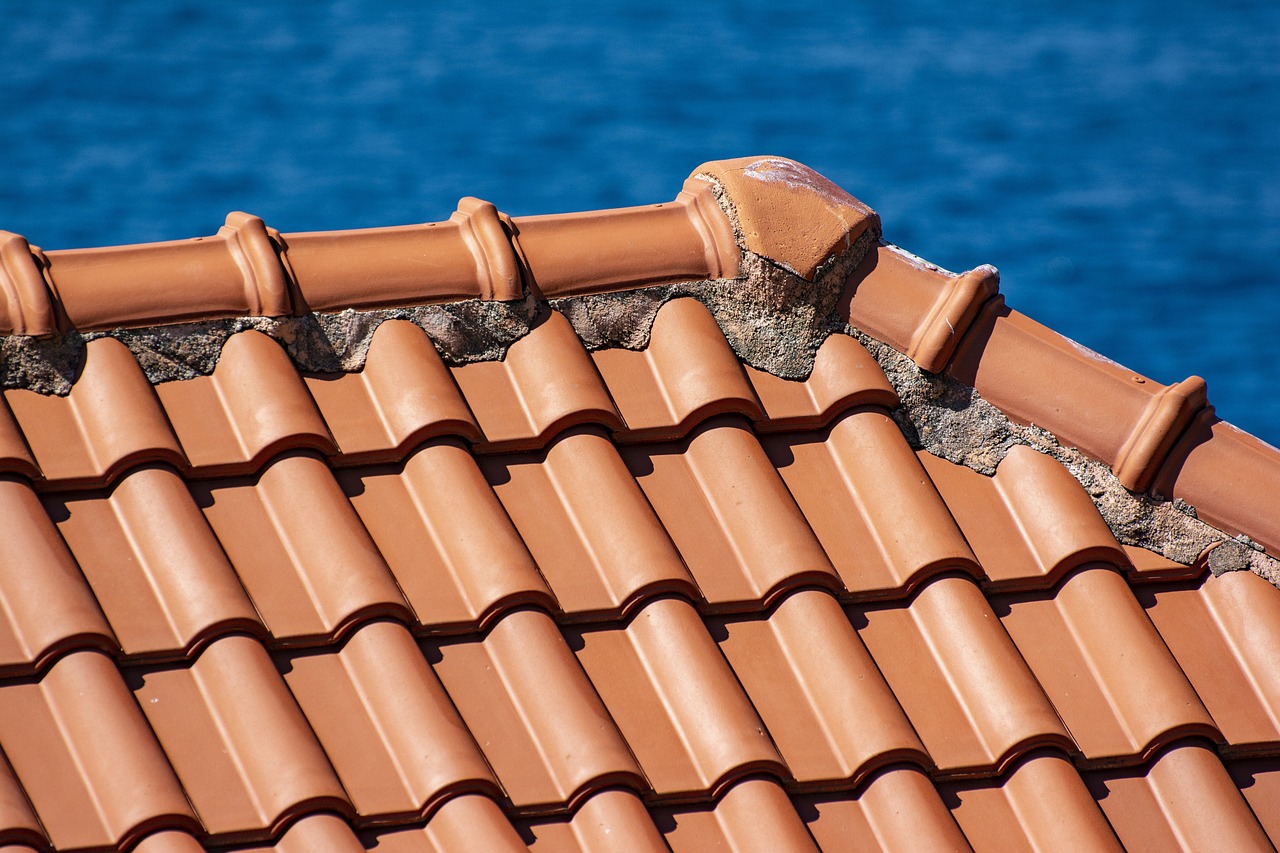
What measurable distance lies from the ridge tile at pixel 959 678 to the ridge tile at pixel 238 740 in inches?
39.5

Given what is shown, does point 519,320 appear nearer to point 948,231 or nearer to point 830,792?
point 830,792

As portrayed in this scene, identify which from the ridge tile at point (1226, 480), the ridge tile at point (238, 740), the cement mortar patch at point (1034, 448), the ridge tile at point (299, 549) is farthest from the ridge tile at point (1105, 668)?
the ridge tile at point (238, 740)

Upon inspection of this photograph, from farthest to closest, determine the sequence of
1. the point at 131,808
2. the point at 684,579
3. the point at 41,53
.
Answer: the point at 41,53 < the point at 684,579 < the point at 131,808

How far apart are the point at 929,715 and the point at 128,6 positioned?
12.0 meters

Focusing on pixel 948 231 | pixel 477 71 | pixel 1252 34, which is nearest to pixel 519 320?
pixel 948 231

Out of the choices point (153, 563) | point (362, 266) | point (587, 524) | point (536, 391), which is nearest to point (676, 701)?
point (587, 524)

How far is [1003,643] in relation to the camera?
2.39 metres

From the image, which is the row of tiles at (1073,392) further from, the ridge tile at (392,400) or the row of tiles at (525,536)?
the ridge tile at (392,400)

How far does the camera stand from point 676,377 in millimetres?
2590

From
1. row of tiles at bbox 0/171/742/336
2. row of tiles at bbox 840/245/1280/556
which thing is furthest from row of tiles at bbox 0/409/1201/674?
row of tiles at bbox 0/171/742/336

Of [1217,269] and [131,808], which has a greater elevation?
[1217,269]

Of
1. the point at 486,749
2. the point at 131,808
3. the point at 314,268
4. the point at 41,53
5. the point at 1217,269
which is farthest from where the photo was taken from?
the point at 41,53

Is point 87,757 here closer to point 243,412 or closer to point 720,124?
point 243,412

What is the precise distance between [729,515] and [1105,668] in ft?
2.46
